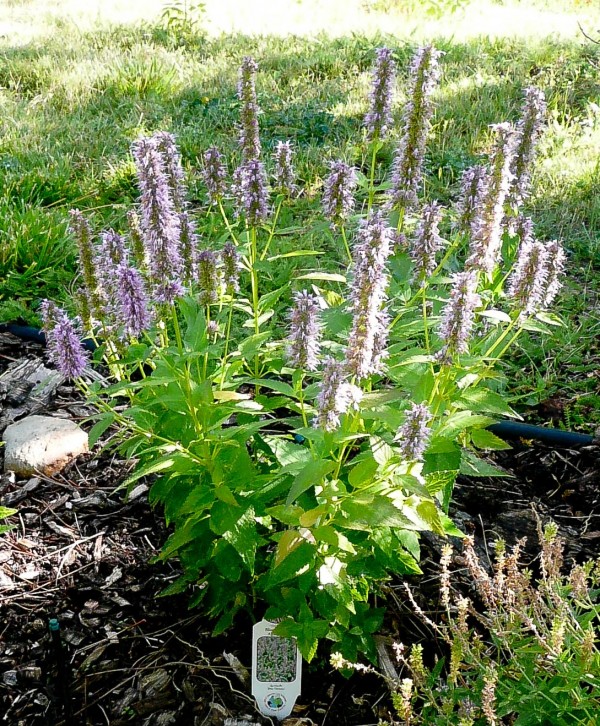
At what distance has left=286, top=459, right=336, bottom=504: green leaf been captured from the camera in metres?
1.90

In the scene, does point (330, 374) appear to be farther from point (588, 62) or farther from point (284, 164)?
point (588, 62)

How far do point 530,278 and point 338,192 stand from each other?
617 millimetres

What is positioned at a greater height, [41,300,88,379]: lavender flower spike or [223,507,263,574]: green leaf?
[41,300,88,379]: lavender flower spike

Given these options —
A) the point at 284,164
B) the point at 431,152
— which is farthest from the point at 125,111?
the point at 284,164

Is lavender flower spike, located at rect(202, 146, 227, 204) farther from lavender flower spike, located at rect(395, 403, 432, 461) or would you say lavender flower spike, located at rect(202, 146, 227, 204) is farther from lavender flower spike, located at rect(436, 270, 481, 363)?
lavender flower spike, located at rect(395, 403, 432, 461)

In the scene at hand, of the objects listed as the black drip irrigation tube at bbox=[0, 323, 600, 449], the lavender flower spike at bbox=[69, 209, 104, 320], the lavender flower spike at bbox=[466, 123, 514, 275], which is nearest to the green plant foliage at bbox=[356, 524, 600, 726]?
the lavender flower spike at bbox=[466, 123, 514, 275]

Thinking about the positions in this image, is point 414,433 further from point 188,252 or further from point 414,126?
point 414,126

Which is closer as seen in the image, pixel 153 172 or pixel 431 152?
pixel 153 172

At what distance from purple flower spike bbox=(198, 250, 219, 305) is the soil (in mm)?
686

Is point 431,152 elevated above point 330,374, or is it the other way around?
point 330,374

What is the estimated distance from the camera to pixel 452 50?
8.10m

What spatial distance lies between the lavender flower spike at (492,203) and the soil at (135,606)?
1.23 m

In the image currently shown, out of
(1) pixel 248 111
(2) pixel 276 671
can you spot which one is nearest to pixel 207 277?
(1) pixel 248 111

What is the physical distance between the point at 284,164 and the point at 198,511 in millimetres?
1118
